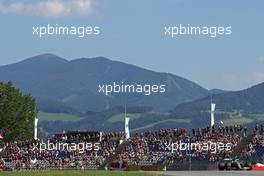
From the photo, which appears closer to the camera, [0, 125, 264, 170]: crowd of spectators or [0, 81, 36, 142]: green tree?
[0, 125, 264, 170]: crowd of spectators

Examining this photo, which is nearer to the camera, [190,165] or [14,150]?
[190,165]

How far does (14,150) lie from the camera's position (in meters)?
95.3

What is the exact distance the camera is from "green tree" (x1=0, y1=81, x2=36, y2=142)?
131 meters

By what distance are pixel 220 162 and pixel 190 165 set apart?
7.04 meters

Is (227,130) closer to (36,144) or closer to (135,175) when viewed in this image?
(36,144)

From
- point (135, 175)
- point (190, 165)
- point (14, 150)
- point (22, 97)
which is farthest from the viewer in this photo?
point (22, 97)

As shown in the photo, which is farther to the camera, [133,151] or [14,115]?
[14,115]

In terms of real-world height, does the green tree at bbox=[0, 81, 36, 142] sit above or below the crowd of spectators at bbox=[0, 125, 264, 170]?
above

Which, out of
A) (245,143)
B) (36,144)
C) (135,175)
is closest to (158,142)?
(245,143)

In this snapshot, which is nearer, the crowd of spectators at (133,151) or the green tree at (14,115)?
the crowd of spectators at (133,151)

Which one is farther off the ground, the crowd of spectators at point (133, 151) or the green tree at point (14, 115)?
the green tree at point (14, 115)

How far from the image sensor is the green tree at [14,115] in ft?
430

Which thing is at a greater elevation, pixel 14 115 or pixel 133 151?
pixel 14 115

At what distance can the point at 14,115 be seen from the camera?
134m
